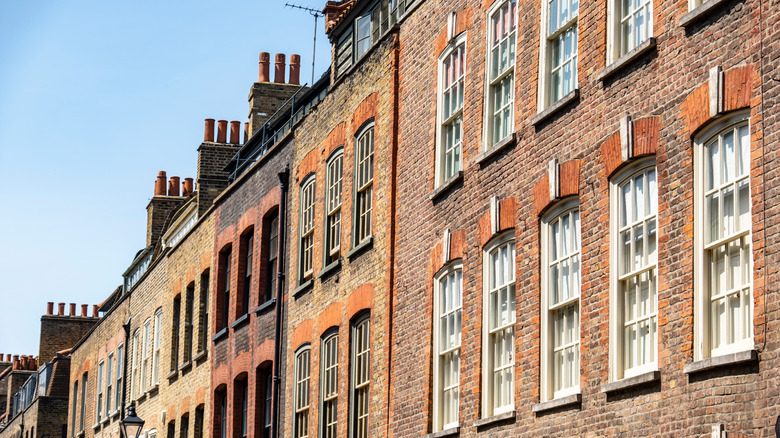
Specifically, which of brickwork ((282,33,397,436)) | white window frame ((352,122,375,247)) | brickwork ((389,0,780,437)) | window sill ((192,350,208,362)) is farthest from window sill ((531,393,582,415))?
window sill ((192,350,208,362))

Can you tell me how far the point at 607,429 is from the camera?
1309 cm

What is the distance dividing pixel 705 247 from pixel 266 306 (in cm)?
1475

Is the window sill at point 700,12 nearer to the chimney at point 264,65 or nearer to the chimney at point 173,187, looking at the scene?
the chimney at point 264,65

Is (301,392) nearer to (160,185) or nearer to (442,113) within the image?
(442,113)

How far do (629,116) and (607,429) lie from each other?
10.4 feet

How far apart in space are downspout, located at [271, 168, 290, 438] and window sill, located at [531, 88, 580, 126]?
408 inches

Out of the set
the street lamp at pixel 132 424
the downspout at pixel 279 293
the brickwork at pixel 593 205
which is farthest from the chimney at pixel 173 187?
the brickwork at pixel 593 205

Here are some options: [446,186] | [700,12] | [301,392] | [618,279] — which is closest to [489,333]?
[446,186]

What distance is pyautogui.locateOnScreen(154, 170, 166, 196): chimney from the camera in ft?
142

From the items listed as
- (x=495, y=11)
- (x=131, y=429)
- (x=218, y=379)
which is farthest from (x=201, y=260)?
(x=495, y=11)

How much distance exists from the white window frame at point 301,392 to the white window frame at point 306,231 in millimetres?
1422

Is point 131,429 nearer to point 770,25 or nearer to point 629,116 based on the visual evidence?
point 629,116

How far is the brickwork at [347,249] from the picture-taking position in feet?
65.2

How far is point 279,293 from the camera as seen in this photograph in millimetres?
24938
